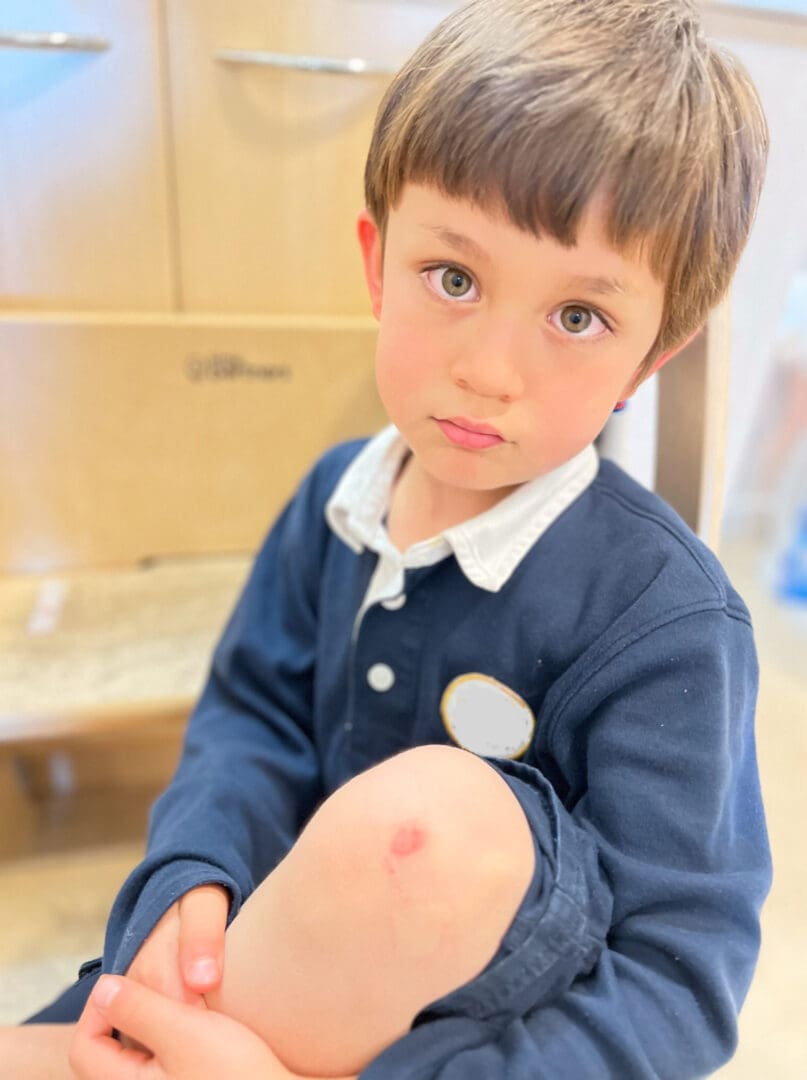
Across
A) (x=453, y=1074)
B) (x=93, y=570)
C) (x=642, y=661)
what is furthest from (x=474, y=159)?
(x=93, y=570)

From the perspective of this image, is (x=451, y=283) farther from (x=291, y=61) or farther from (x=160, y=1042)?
(x=291, y=61)

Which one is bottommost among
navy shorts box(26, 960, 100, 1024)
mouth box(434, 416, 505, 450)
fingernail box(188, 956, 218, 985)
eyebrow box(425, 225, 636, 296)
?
navy shorts box(26, 960, 100, 1024)

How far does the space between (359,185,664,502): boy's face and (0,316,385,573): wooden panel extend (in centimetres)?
43

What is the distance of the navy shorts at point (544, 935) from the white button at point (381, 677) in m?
0.12

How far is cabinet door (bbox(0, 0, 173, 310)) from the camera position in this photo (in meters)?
0.70

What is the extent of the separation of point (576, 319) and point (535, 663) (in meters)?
0.18

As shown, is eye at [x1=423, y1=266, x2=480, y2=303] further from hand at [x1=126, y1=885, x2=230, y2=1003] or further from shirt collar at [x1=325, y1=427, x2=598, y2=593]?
hand at [x1=126, y1=885, x2=230, y2=1003]

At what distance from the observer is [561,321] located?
37cm

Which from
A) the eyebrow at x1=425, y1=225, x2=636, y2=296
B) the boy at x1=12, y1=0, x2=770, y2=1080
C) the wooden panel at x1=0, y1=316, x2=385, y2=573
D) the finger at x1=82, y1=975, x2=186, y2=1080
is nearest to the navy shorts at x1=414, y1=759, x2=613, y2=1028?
the boy at x1=12, y1=0, x2=770, y2=1080

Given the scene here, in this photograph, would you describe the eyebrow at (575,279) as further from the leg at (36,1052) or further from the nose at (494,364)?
the leg at (36,1052)

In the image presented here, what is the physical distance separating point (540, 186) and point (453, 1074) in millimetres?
330

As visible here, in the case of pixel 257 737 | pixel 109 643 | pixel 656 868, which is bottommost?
pixel 109 643

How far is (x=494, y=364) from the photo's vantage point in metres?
0.37

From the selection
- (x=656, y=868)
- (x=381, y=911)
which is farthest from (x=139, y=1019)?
(x=656, y=868)
